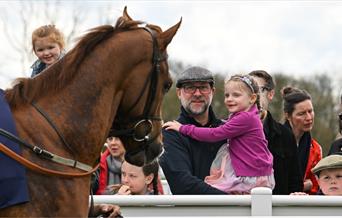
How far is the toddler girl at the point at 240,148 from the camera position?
6.21 metres

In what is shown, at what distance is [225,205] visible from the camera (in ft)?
18.7

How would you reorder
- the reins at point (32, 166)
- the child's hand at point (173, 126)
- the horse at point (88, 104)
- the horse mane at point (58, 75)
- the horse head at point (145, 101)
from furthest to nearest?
the child's hand at point (173, 126) < the horse head at point (145, 101) < the horse mane at point (58, 75) < the horse at point (88, 104) < the reins at point (32, 166)

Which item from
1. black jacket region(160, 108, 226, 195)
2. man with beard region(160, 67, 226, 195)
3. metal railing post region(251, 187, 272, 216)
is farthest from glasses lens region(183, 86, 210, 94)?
metal railing post region(251, 187, 272, 216)

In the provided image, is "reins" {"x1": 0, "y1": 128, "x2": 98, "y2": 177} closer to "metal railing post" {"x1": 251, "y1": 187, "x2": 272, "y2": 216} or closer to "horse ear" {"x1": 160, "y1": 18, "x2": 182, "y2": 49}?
"horse ear" {"x1": 160, "y1": 18, "x2": 182, "y2": 49}

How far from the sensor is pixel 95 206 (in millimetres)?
4902

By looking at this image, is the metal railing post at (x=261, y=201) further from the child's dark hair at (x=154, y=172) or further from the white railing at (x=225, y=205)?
the child's dark hair at (x=154, y=172)

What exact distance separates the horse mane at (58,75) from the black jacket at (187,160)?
5.65 ft

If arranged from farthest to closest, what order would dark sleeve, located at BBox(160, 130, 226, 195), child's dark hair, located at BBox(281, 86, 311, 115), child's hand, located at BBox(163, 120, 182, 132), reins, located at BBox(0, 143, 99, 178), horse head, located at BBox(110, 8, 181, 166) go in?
child's dark hair, located at BBox(281, 86, 311, 115)
child's hand, located at BBox(163, 120, 182, 132)
dark sleeve, located at BBox(160, 130, 226, 195)
horse head, located at BBox(110, 8, 181, 166)
reins, located at BBox(0, 143, 99, 178)

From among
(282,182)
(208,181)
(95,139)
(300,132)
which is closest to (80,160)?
(95,139)

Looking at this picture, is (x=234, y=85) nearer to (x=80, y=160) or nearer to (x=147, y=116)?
(x=147, y=116)

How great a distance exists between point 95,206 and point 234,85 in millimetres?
1933

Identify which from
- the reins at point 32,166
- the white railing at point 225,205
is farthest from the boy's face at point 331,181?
the reins at point 32,166

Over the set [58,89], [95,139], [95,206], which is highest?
[58,89]

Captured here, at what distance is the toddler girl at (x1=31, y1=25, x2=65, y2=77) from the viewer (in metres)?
6.46
